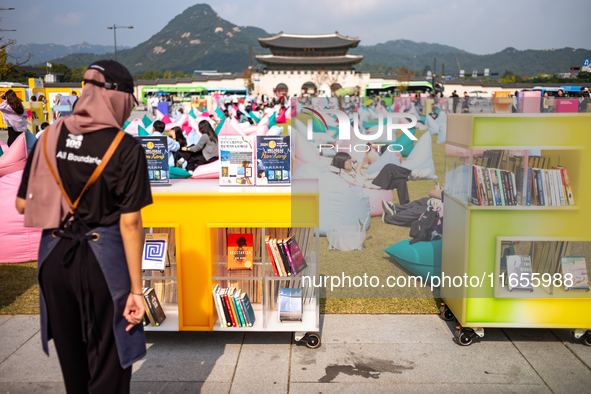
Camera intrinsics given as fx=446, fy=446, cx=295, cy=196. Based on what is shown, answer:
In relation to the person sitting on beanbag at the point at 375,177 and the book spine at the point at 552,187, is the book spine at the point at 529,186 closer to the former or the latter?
the book spine at the point at 552,187

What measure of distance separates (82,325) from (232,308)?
1.40 meters

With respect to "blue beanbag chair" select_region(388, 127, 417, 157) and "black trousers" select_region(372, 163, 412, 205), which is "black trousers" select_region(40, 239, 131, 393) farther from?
"blue beanbag chair" select_region(388, 127, 417, 157)

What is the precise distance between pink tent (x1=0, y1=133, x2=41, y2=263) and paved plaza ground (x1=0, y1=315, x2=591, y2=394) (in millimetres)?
1469

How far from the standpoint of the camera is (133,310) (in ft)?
5.84

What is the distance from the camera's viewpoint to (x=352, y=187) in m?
5.06

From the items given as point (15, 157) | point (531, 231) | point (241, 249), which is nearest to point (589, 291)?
point (531, 231)

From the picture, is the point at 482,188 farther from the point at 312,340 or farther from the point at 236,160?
the point at 236,160

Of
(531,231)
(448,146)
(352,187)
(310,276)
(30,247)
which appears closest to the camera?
(531,231)

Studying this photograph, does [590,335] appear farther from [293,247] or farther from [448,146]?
[293,247]

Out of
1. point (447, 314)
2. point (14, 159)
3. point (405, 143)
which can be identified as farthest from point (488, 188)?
point (14, 159)

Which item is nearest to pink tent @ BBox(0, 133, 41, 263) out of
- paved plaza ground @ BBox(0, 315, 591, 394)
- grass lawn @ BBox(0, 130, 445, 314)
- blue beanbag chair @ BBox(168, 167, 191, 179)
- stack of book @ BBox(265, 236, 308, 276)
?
grass lawn @ BBox(0, 130, 445, 314)

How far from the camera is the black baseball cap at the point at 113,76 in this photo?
172cm

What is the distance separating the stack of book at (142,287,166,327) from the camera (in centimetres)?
308

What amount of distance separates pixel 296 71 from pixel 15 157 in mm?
78375
